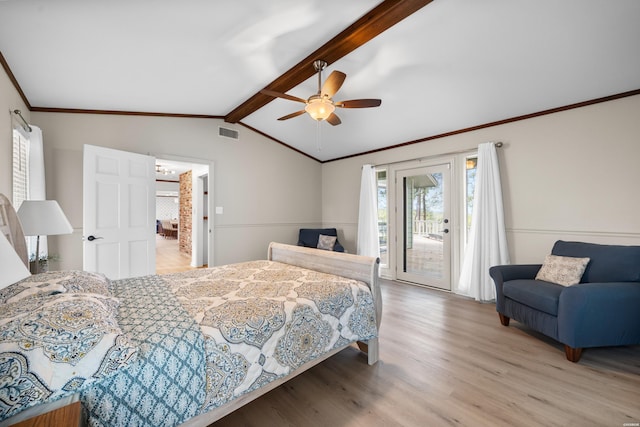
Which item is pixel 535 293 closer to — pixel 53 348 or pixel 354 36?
pixel 354 36

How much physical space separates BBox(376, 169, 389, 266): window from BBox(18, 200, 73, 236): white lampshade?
436cm

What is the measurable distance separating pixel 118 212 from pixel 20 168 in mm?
942

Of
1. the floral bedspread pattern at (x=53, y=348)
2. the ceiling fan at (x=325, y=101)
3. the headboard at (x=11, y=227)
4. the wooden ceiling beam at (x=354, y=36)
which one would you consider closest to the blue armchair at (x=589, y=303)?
the ceiling fan at (x=325, y=101)

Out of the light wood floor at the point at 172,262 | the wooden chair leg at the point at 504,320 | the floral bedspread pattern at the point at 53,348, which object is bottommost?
the wooden chair leg at the point at 504,320

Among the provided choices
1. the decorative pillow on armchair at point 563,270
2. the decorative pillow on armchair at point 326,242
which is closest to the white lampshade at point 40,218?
the decorative pillow on armchair at point 326,242

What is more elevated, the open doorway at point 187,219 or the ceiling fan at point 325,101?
the ceiling fan at point 325,101

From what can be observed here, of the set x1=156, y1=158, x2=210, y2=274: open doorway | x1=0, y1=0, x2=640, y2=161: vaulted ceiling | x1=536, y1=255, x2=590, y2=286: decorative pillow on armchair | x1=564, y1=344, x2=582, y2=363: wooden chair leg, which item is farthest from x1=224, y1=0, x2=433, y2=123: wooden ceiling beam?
x1=564, y1=344, x2=582, y2=363: wooden chair leg

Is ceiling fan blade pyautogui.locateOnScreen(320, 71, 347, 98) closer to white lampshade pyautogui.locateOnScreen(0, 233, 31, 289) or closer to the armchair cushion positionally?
white lampshade pyautogui.locateOnScreen(0, 233, 31, 289)

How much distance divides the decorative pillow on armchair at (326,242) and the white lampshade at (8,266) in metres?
4.06

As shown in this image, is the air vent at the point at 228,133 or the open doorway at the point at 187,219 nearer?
the air vent at the point at 228,133

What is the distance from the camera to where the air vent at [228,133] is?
15.0 feet

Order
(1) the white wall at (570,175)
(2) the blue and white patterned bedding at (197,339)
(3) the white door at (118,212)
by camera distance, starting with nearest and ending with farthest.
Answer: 1. (2) the blue and white patterned bedding at (197,339)
2. (1) the white wall at (570,175)
3. (3) the white door at (118,212)

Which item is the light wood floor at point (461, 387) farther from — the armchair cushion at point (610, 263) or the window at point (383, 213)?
the window at point (383, 213)

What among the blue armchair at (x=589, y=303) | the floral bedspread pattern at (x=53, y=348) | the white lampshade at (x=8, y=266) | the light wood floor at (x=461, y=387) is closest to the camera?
the floral bedspread pattern at (x=53, y=348)
